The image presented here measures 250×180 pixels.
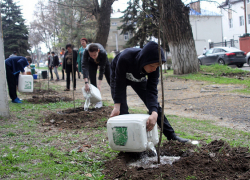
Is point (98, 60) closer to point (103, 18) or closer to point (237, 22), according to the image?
point (103, 18)

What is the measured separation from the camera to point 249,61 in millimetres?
17031

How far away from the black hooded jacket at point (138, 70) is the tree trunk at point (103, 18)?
11.6m

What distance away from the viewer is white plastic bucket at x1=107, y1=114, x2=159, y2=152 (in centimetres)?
269

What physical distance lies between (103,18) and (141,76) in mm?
11723

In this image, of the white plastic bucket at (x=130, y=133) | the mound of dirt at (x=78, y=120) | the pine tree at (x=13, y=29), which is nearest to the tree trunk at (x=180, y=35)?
the mound of dirt at (x=78, y=120)

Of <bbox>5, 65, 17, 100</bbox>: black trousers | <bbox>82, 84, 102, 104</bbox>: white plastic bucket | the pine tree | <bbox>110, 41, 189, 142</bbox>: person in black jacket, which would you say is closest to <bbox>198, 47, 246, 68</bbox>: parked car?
<bbox>82, 84, 102, 104</bbox>: white plastic bucket

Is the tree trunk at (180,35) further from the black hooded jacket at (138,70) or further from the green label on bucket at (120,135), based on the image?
the green label on bucket at (120,135)

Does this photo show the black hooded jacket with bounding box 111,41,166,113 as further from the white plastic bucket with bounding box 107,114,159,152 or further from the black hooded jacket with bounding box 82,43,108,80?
the black hooded jacket with bounding box 82,43,108,80

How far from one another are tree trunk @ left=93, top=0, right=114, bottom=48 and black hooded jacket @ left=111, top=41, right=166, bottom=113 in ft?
38.1

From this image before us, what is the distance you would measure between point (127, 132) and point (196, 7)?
38.7 feet

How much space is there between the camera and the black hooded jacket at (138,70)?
280cm

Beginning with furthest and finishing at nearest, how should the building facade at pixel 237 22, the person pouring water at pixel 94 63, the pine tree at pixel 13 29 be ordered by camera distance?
the building facade at pixel 237 22 < the pine tree at pixel 13 29 < the person pouring water at pixel 94 63

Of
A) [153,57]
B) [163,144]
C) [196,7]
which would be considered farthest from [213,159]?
[196,7]

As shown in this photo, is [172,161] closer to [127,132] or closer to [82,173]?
[127,132]
